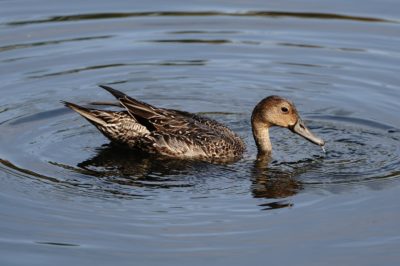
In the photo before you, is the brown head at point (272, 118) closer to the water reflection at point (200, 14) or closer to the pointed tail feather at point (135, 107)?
the pointed tail feather at point (135, 107)

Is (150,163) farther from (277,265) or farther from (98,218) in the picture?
(277,265)

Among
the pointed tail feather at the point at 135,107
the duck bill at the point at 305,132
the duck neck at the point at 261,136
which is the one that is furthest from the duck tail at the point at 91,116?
the duck bill at the point at 305,132

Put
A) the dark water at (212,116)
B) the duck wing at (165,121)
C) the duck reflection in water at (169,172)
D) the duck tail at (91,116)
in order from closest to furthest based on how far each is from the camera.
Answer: the dark water at (212,116) < the duck reflection in water at (169,172) < the duck tail at (91,116) < the duck wing at (165,121)

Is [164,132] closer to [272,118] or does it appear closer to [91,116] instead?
[91,116]

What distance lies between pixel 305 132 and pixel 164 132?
5.55ft

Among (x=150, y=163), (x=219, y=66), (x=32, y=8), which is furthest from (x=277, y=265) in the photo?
(x=32, y=8)

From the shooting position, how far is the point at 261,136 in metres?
13.3

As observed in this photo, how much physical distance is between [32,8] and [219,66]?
13.3ft

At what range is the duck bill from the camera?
13.0 meters

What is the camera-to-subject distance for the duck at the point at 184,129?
13.0 meters

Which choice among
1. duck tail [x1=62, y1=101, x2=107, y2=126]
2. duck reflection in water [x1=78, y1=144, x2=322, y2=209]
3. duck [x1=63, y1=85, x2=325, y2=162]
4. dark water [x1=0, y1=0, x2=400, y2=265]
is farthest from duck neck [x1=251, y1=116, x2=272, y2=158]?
duck tail [x1=62, y1=101, x2=107, y2=126]

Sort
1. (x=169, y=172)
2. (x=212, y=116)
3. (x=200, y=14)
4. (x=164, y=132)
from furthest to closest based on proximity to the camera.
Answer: (x=200, y=14), (x=212, y=116), (x=164, y=132), (x=169, y=172)

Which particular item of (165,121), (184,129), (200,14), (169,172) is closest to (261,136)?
(184,129)

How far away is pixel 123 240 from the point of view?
1016 cm
